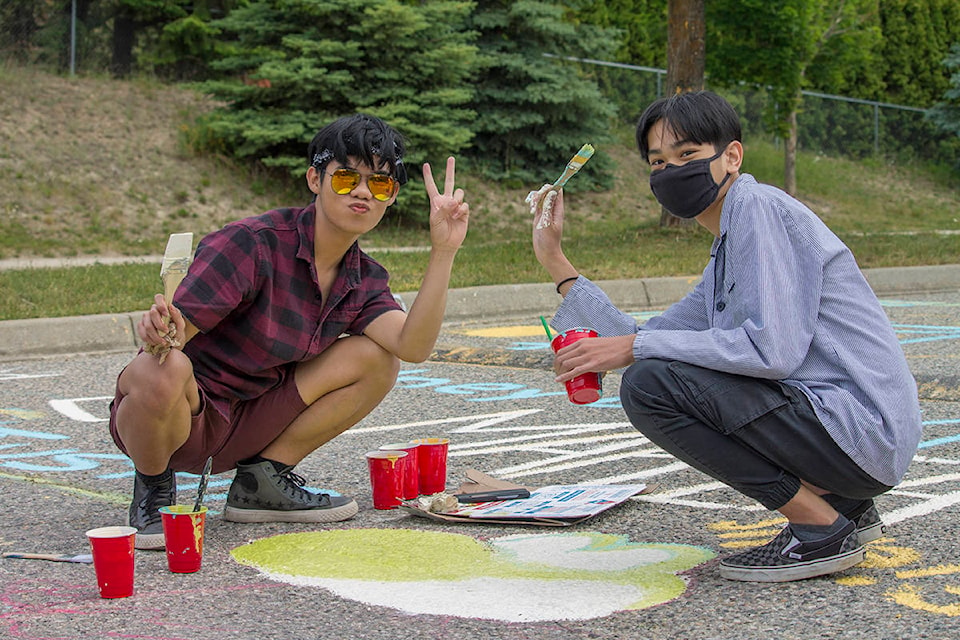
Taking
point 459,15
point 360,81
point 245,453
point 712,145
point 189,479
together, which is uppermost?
point 459,15

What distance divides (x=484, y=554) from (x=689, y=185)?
3.82 ft

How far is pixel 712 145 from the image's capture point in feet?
9.87

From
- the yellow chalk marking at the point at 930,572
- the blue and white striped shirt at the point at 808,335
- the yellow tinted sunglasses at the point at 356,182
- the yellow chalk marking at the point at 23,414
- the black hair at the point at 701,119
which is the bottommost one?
the yellow chalk marking at the point at 23,414

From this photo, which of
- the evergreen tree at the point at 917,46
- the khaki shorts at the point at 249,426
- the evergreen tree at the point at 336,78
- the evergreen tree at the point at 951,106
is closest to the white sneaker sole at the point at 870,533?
the khaki shorts at the point at 249,426

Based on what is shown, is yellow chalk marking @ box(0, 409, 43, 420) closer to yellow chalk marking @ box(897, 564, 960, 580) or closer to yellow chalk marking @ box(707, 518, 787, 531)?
yellow chalk marking @ box(707, 518, 787, 531)

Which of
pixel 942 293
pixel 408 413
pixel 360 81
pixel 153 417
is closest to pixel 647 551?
pixel 153 417

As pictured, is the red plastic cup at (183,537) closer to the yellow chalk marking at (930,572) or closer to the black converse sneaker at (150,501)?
the black converse sneaker at (150,501)

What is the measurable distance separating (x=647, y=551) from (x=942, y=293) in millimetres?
8039

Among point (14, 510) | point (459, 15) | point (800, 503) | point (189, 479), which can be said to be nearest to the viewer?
point (800, 503)

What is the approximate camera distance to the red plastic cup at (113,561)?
2.78 meters

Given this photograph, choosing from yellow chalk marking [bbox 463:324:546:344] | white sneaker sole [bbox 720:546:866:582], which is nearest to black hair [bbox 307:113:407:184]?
white sneaker sole [bbox 720:546:866:582]

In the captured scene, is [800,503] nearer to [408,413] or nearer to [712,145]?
[712,145]

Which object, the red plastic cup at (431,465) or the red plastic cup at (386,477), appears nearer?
the red plastic cup at (386,477)

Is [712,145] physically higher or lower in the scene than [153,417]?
higher
